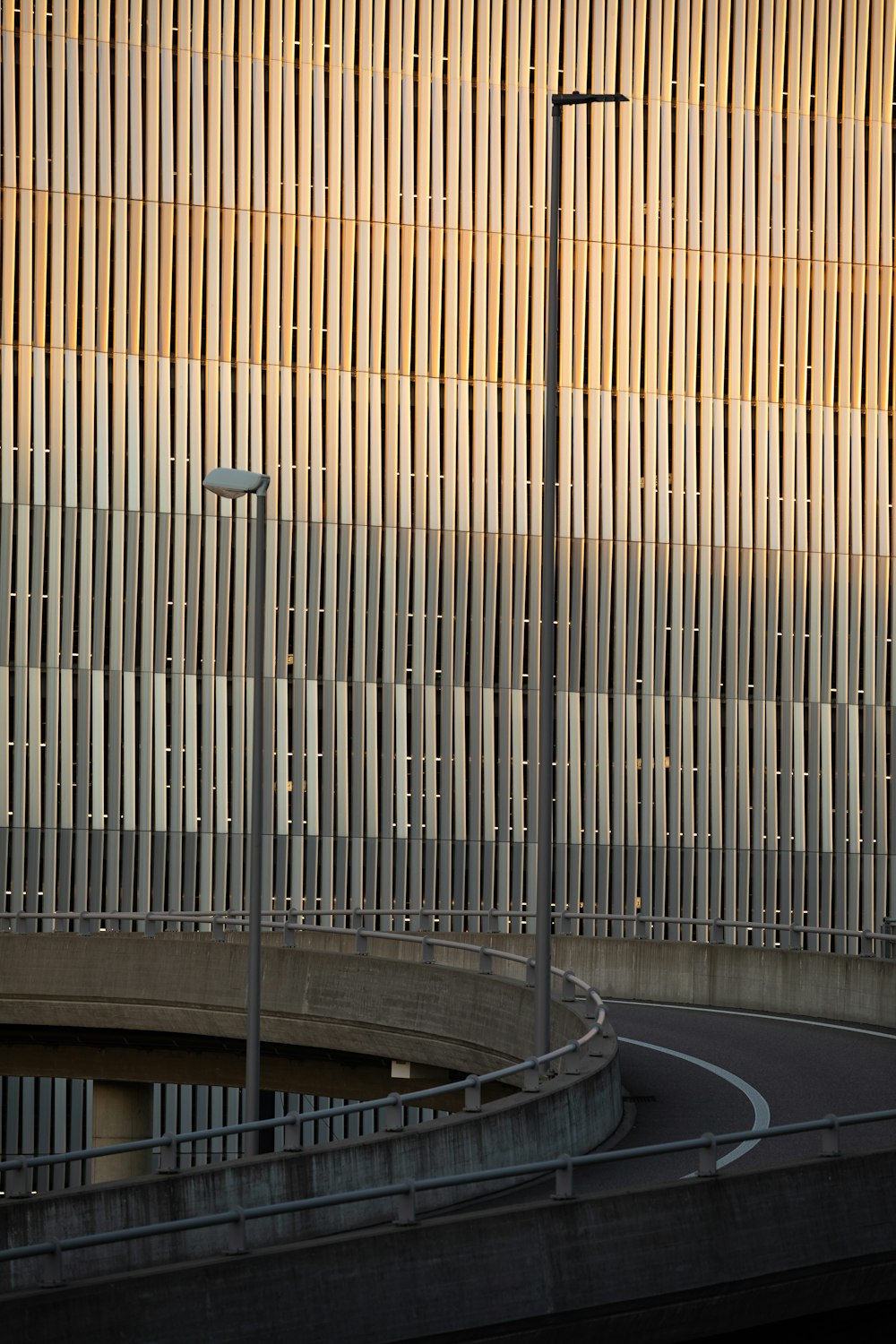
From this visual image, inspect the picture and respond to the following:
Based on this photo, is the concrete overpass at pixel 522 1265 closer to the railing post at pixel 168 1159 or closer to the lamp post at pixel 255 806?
the railing post at pixel 168 1159

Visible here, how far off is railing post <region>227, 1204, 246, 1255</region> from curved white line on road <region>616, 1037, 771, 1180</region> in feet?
13.0

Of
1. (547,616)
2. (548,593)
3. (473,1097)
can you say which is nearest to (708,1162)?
(473,1097)

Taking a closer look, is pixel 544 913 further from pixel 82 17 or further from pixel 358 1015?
pixel 82 17

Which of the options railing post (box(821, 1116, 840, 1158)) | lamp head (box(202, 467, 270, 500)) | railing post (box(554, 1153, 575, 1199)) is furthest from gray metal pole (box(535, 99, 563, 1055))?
railing post (box(554, 1153, 575, 1199))

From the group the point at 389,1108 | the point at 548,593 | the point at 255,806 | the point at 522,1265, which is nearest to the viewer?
the point at 522,1265

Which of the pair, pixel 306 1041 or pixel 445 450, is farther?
pixel 445 450

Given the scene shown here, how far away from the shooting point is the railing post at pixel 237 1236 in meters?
13.0

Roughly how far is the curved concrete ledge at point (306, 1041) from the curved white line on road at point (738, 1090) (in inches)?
59.7

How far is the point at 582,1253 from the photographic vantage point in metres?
14.4

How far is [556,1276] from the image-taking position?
14281 millimetres

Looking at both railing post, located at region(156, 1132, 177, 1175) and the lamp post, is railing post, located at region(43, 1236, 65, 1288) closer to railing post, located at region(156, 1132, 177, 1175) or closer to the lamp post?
railing post, located at region(156, 1132, 177, 1175)

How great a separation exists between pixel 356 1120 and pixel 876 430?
21056 mm

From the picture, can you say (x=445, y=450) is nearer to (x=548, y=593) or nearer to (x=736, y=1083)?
(x=548, y=593)

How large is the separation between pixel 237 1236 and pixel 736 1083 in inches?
450
